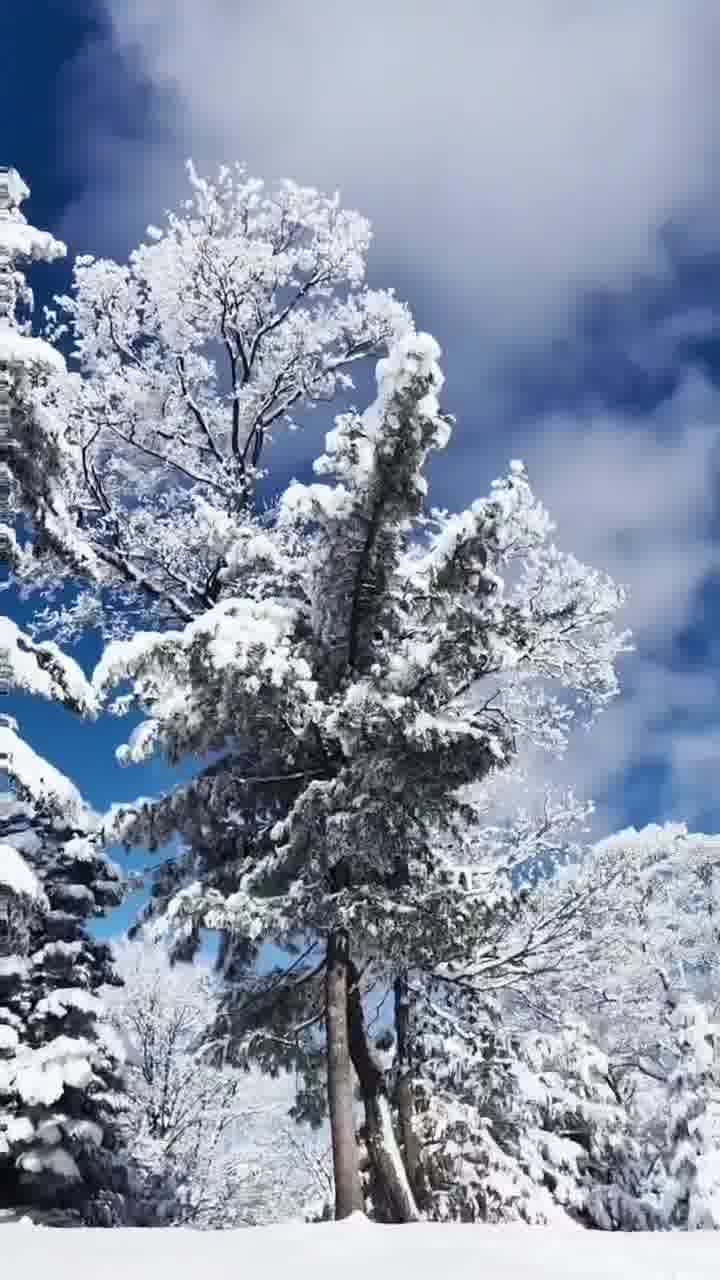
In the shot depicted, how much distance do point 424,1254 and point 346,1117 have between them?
3454 millimetres

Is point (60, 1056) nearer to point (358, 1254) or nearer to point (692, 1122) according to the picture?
point (358, 1254)

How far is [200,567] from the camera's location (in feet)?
43.7

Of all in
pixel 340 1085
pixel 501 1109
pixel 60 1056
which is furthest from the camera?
pixel 60 1056

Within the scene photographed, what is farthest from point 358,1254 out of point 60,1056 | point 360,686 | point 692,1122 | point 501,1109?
point 692,1122

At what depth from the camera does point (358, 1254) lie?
5758 mm

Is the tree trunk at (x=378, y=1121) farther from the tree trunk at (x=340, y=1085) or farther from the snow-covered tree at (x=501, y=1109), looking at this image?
the snow-covered tree at (x=501, y=1109)

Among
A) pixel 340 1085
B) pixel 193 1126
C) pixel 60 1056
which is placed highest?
pixel 60 1056

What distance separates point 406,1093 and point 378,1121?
1.04 metres

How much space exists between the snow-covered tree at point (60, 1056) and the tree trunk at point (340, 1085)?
347cm

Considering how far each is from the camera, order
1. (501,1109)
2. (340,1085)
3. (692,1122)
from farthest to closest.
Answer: (692,1122)
(501,1109)
(340,1085)

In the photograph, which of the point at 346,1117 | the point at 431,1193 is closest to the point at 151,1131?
the point at 431,1193

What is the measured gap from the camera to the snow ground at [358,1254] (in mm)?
5148

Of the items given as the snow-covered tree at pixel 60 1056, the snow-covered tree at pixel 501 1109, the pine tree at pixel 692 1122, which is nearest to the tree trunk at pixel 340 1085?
the snow-covered tree at pixel 501 1109

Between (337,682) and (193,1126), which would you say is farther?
(193,1126)
